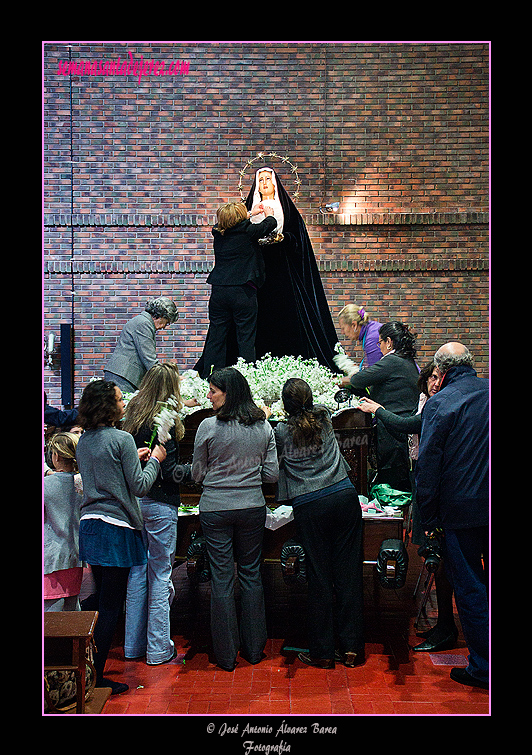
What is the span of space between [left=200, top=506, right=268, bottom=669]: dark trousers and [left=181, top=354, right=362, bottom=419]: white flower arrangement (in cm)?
120

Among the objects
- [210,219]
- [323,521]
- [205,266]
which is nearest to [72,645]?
[323,521]

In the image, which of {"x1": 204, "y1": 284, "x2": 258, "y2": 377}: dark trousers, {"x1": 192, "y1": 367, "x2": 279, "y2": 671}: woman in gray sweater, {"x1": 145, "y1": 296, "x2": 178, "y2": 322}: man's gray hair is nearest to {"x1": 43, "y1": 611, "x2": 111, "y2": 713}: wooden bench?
{"x1": 192, "y1": 367, "x2": 279, "y2": 671}: woman in gray sweater

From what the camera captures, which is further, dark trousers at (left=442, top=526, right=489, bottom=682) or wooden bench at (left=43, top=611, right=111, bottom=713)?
dark trousers at (left=442, top=526, right=489, bottom=682)

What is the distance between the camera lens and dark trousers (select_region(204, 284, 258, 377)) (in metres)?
5.87

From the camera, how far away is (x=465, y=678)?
3.57 metres

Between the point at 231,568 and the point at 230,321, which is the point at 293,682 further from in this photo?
the point at 230,321

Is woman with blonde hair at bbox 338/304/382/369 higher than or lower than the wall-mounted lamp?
lower

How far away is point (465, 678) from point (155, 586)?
173 cm

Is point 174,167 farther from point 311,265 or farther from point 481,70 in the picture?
point 481,70

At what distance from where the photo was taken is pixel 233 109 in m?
7.97

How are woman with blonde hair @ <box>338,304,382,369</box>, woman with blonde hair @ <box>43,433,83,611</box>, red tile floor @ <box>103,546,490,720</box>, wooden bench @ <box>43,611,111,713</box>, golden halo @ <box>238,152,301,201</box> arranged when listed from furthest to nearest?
golden halo @ <box>238,152,301,201</box>, woman with blonde hair @ <box>338,304,382,369</box>, woman with blonde hair @ <box>43,433,83,611</box>, red tile floor @ <box>103,546,490,720</box>, wooden bench @ <box>43,611,111,713</box>

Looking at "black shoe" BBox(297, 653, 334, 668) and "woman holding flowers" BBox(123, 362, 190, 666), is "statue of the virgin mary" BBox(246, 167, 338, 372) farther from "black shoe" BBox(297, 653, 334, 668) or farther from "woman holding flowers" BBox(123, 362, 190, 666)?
"black shoe" BBox(297, 653, 334, 668)

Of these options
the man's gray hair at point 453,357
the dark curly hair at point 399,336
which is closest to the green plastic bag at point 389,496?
the dark curly hair at point 399,336
